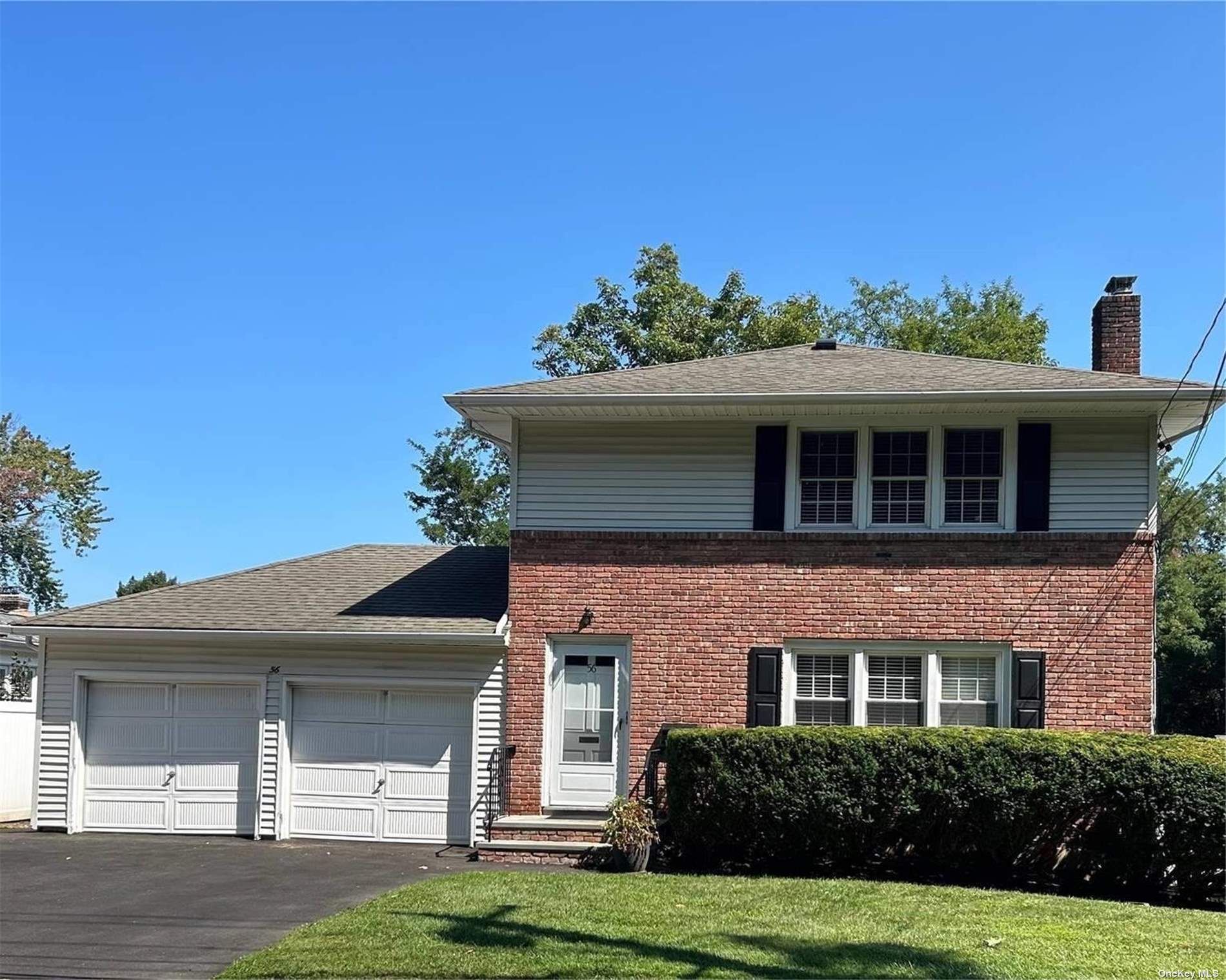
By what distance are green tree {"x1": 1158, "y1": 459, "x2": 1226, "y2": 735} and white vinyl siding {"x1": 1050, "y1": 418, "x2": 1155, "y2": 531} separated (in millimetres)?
20868

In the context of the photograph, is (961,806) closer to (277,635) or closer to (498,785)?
(498,785)

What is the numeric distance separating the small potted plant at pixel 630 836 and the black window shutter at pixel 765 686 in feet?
6.09

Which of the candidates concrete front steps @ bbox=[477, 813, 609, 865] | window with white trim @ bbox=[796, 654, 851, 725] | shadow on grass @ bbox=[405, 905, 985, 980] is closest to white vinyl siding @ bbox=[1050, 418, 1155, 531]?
window with white trim @ bbox=[796, 654, 851, 725]

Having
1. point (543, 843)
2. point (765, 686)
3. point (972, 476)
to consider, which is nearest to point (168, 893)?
point (543, 843)

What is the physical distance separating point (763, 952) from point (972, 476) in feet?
24.4

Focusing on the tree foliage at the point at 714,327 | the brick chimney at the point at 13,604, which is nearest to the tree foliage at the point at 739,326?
the tree foliage at the point at 714,327

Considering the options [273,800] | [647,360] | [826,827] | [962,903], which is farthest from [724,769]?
[647,360]

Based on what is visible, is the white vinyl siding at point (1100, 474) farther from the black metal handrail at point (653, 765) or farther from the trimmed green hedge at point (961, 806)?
the black metal handrail at point (653, 765)

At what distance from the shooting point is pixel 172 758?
1583 cm

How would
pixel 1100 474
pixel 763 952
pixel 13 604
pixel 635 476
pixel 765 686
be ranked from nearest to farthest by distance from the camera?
1. pixel 763 952
2. pixel 1100 474
3. pixel 765 686
4. pixel 635 476
5. pixel 13 604

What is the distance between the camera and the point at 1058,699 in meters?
14.1

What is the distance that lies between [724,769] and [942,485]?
4.29 metres

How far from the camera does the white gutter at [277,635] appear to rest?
14.9 metres

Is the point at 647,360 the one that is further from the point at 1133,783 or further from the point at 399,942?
the point at 399,942
